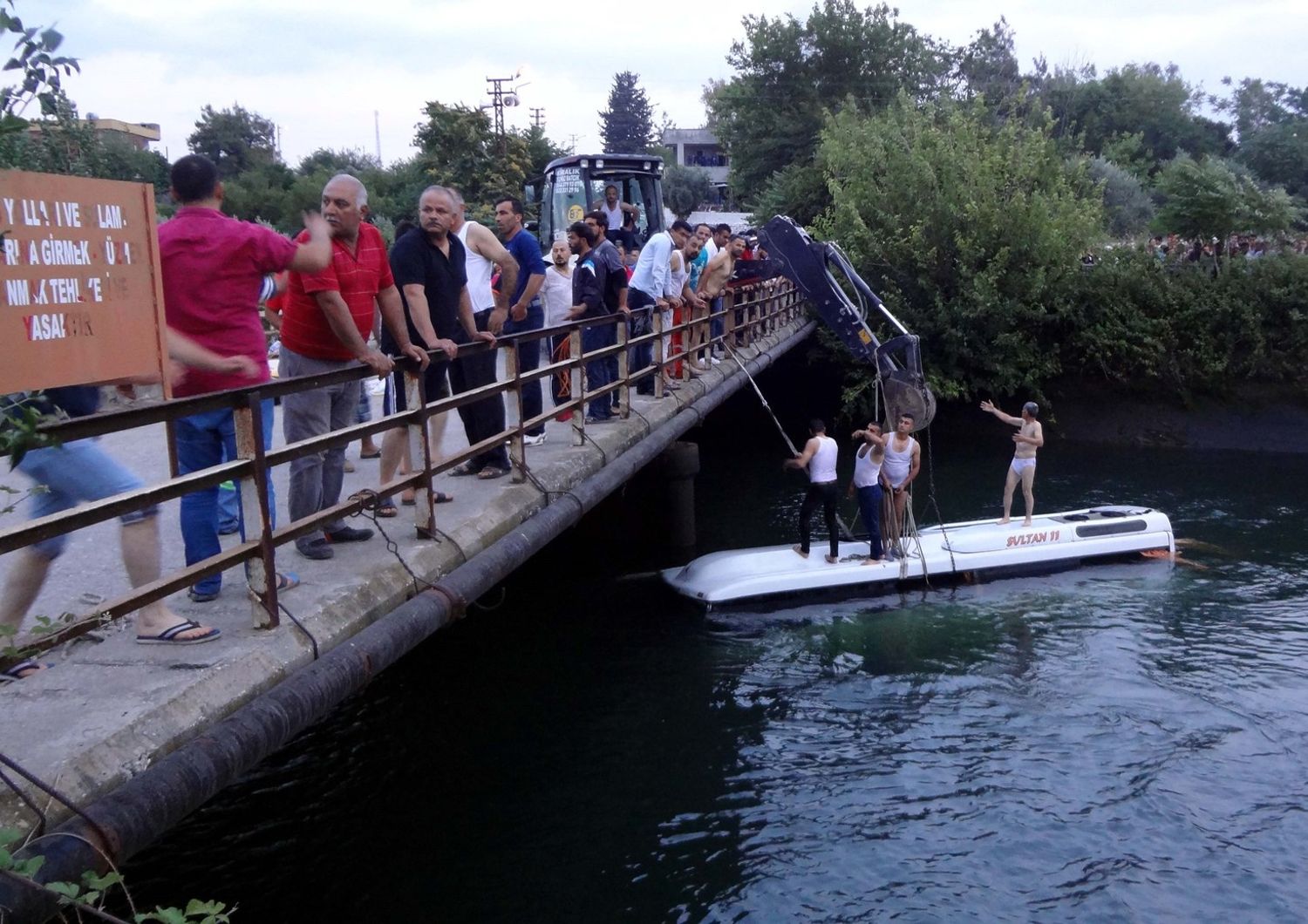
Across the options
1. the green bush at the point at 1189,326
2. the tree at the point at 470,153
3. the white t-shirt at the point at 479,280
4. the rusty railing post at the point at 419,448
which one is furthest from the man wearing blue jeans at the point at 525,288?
the tree at the point at 470,153

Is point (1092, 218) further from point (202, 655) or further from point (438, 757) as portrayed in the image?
point (202, 655)

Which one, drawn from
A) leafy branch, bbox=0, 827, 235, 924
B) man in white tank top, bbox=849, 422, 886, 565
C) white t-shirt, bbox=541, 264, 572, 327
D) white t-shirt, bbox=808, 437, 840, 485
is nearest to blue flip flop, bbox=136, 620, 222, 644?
leafy branch, bbox=0, 827, 235, 924

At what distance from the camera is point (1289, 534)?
18.0m

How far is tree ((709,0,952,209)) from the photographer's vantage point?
4772 cm

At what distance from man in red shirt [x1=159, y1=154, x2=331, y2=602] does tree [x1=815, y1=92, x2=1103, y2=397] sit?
20.0 meters

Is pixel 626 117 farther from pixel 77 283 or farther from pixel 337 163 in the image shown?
pixel 77 283

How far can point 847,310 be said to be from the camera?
14250 mm

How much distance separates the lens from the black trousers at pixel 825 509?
517 inches

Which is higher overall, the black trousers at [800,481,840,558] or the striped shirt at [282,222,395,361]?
the striped shirt at [282,222,395,361]

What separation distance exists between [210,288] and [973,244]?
20.8 metres

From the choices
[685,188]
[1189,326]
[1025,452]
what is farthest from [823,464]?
[685,188]

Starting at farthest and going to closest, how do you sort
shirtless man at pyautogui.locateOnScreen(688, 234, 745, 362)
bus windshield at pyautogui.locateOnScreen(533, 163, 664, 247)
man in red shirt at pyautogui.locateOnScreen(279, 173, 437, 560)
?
bus windshield at pyautogui.locateOnScreen(533, 163, 664, 247) < shirtless man at pyautogui.locateOnScreen(688, 234, 745, 362) < man in red shirt at pyautogui.locateOnScreen(279, 173, 437, 560)

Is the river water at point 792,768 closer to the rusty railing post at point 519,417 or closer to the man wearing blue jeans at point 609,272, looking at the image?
the rusty railing post at point 519,417

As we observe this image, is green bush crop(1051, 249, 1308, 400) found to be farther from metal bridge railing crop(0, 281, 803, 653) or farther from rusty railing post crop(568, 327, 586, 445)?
metal bridge railing crop(0, 281, 803, 653)
